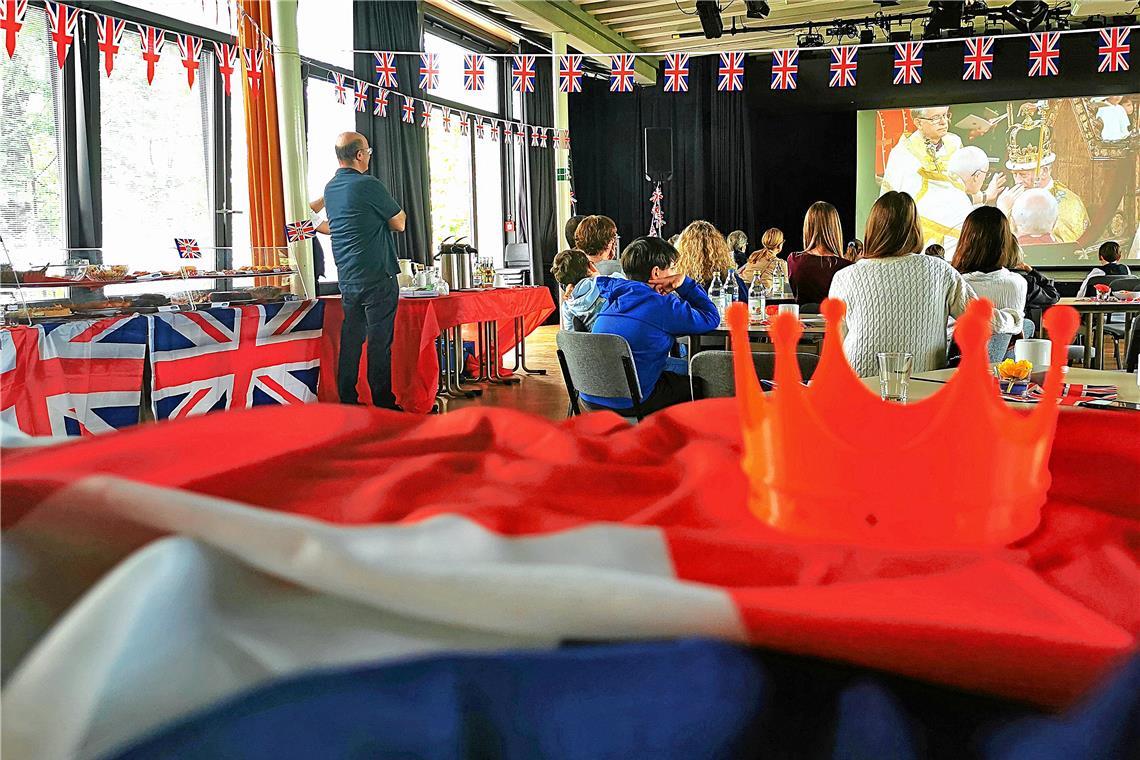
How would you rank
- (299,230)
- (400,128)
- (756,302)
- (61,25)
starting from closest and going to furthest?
(756,302) < (61,25) < (299,230) < (400,128)

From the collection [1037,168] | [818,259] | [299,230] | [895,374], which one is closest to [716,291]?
[818,259]

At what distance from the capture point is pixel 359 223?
4719 millimetres

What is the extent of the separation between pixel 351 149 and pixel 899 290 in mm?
3069

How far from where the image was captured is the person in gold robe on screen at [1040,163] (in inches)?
399

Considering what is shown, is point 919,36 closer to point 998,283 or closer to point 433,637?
point 998,283

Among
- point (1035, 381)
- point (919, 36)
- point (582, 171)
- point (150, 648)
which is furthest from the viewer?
point (582, 171)

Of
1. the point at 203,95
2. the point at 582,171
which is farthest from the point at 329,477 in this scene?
the point at 582,171

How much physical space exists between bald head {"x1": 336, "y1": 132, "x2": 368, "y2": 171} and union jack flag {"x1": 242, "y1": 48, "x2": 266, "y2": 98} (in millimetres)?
1563

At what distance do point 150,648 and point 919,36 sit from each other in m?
11.3

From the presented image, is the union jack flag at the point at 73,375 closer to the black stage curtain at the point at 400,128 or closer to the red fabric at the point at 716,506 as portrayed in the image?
the red fabric at the point at 716,506

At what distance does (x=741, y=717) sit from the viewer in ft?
1.71

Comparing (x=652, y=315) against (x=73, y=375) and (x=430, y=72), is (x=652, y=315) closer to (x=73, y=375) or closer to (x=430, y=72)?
(x=73, y=375)

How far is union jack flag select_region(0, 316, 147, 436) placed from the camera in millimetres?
2979

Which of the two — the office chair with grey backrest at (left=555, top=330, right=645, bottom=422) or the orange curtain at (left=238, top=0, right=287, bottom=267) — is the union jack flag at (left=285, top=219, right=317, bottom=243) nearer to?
the orange curtain at (left=238, top=0, right=287, bottom=267)
